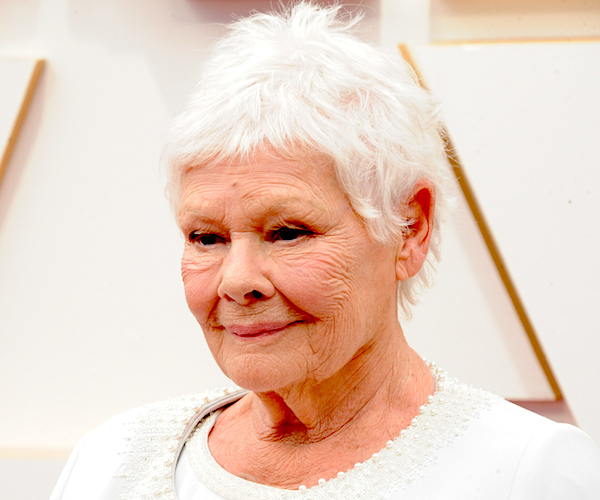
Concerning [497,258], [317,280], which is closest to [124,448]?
[317,280]

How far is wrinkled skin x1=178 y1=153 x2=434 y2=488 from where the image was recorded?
2.77ft

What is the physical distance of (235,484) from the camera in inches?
36.9

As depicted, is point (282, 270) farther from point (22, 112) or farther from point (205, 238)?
point (22, 112)

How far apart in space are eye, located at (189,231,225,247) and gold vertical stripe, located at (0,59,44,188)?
1154 millimetres


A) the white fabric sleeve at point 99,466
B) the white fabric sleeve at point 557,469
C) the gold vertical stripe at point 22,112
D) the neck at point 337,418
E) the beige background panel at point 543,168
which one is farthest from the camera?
the gold vertical stripe at point 22,112

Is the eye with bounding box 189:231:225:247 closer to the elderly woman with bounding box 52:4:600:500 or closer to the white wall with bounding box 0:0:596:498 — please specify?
the elderly woman with bounding box 52:4:600:500

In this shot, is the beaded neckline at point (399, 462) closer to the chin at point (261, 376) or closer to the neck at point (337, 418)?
the neck at point (337, 418)

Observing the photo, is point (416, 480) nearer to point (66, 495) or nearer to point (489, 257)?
point (66, 495)

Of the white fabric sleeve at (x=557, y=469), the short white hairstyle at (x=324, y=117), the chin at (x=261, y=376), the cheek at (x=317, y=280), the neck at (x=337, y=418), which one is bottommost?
the white fabric sleeve at (x=557, y=469)

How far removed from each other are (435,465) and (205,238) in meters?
0.40

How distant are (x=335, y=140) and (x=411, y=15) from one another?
1068 millimetres

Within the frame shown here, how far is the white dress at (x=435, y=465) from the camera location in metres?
0.82

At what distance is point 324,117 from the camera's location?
85cm

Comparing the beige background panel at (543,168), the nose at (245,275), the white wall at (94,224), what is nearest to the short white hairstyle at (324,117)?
the nose at (245,275)
